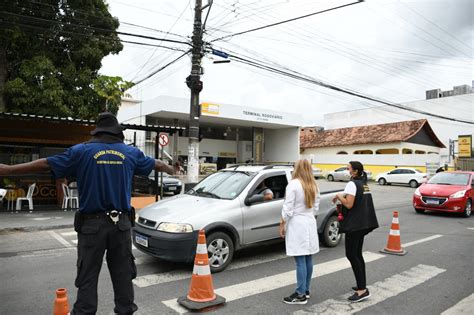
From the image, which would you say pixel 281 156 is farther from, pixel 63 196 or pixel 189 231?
pixel 189 231

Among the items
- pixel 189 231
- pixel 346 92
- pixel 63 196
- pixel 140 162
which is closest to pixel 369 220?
pixel 189 231

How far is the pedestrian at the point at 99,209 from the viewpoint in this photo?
3.05 m

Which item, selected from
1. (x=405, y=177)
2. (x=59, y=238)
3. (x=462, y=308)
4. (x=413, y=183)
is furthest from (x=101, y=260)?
(x=405, y=177)

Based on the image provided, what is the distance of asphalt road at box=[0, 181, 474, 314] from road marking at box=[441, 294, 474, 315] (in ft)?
0.07

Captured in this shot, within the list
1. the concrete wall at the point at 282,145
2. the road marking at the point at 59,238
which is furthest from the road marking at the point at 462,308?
the concrete wall at the point at 282,145

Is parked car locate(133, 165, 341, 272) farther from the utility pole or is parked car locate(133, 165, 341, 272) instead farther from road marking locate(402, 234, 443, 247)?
the utility pole

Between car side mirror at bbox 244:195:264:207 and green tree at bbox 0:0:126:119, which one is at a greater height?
green tree at bbox 0:0:126:119

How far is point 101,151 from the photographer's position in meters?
3.17

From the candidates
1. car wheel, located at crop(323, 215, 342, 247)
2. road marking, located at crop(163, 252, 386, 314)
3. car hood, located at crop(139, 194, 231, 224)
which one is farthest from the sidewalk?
car wheel, located at crop(323, 215, 342, 247)

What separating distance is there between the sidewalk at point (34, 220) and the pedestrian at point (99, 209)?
24.9 ft

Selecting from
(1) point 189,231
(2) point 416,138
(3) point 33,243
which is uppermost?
(2) point 416,138

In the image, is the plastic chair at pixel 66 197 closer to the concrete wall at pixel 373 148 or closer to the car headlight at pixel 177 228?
the car headlight at pixel 177 228

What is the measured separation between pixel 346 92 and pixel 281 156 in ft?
72.5

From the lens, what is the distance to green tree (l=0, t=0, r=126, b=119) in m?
14.5
